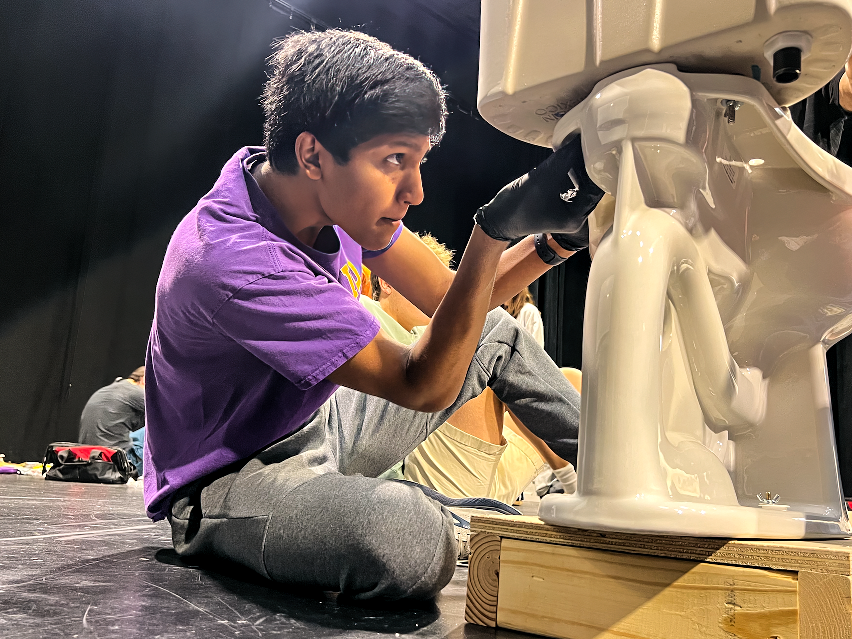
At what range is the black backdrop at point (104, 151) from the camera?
12.4 ft

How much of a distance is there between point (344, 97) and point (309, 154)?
0.29ft

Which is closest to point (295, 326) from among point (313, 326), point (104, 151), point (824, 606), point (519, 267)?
point (313, 326)

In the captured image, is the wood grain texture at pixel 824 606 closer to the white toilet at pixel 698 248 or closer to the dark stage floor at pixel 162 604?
the white toilet at pixel 698 248

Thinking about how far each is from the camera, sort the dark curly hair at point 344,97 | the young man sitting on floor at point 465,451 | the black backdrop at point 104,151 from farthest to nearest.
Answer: the black backdrop at point 104,151 → the young man sitting on floor at point 465,451 → the dark curly hair at point 344,97

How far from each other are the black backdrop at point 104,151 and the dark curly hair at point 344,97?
134 inches

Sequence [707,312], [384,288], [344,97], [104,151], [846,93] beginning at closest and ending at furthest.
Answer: [707,312] → [344,97] → [846,93] → [384,288] → [104,151]

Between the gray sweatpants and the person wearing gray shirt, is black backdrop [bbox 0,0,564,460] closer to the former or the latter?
the person wearing gray shirt

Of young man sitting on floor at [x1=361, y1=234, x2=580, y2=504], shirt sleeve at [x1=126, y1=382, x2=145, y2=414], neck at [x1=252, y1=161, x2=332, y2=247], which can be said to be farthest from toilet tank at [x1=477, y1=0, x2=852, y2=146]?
shirt sleeve at [x1=126, y1=382, x2=145, y2=414]

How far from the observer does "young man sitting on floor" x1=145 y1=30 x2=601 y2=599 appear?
71 cm

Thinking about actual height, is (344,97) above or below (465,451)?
above

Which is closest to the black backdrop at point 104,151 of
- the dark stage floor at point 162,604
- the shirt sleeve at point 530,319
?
the shirt sleeve at point 530,319

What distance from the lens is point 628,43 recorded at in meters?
0.59

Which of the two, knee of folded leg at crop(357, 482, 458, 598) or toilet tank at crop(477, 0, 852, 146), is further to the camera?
knee of folded leg at crop(357, 482, 458, 598)

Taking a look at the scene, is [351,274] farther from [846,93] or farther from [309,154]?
[846,93]
